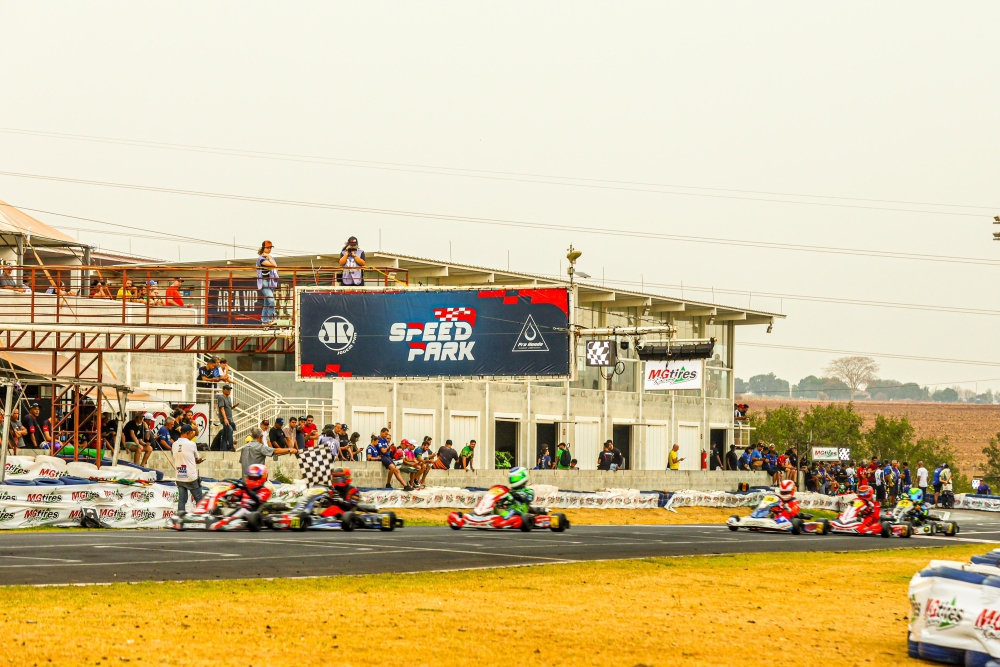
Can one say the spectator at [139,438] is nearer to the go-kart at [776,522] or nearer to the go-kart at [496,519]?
the go-kart at [496,519]

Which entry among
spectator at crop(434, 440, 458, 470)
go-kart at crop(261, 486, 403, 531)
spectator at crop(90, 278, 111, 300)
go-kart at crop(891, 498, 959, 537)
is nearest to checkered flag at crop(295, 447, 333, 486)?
go-kart at crop(261, 486, 403, 531)

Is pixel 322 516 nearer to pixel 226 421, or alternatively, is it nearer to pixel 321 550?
pixel 321 550

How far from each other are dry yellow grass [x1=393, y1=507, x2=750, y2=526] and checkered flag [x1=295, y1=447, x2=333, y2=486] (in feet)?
6.72

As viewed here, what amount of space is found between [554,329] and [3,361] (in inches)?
513

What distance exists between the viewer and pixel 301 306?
106ft

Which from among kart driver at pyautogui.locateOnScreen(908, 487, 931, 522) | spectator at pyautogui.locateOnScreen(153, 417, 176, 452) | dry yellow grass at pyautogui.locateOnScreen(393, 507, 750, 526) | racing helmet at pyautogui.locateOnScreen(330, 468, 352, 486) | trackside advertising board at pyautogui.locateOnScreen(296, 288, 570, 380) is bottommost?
dry yellow grass at pyautogui.locateOnScreen(393, 507, 750, 526)

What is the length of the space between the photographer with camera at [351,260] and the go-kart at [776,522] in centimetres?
1105

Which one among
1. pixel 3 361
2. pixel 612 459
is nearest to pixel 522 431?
pixel 612 459

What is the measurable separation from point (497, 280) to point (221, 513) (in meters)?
28.1

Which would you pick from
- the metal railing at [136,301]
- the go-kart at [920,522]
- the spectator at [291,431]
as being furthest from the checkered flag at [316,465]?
the go-kart at [920,522]

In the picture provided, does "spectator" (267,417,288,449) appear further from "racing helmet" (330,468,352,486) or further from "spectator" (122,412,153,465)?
"racing helmet" (330,468,352,486)

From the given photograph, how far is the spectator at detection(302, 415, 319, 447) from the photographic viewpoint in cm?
3133

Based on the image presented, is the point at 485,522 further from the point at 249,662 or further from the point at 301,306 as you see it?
the point at 249,662

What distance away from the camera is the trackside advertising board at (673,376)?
53.6 meters
